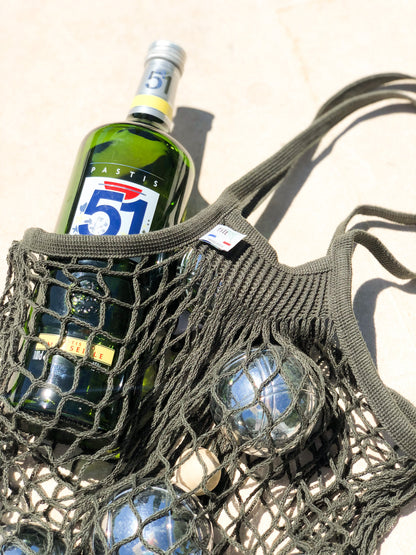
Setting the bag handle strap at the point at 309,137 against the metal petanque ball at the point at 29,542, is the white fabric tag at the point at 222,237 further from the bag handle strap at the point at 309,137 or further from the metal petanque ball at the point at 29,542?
the metal petanque ball at the point at 29,542

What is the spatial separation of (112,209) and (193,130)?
342mm

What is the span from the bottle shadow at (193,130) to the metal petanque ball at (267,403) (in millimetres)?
383

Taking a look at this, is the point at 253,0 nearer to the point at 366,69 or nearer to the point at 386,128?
the point at 366,69

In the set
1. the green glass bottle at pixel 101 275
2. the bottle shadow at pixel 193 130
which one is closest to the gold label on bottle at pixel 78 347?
the green glass bottle at pixel 101 275

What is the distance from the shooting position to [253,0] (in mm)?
1033

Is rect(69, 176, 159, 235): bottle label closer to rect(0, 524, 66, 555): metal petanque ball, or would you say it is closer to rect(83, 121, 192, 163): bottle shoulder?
rect(83, 121, 192, 163): bottle shoulder

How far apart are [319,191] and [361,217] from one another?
0.08m

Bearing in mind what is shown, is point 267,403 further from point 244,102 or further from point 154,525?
point 244,102

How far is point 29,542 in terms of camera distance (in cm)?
55

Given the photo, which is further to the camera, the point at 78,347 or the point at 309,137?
the point at 309,137

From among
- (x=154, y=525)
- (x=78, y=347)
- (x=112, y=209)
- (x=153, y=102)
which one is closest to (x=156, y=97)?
(x=153, y=102)

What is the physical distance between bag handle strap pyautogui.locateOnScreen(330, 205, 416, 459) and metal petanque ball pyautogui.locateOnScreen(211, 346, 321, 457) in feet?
0.20

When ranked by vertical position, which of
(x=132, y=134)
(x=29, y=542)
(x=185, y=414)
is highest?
(x=132, y=134)

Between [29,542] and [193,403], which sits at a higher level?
[193,403]
